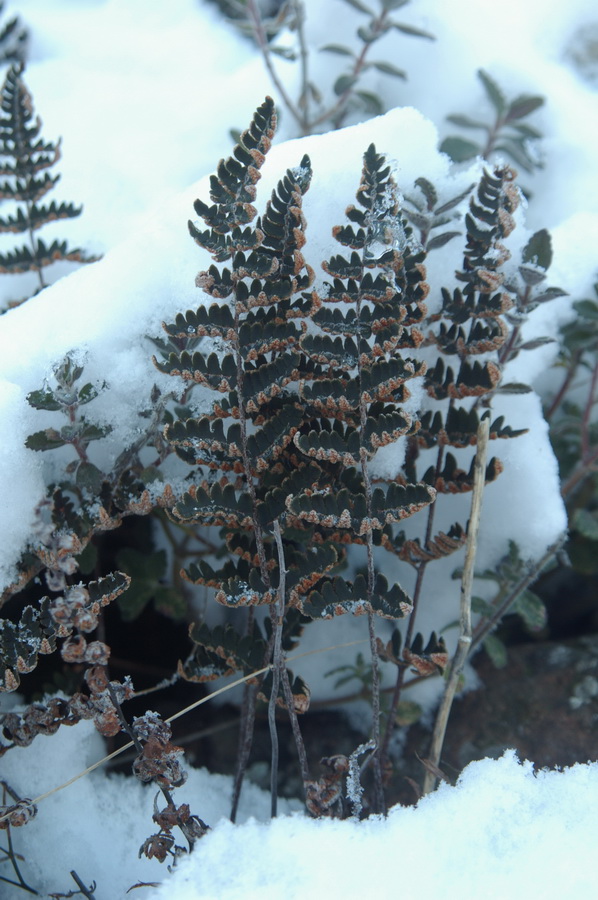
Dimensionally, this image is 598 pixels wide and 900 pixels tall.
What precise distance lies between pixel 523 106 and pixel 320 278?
1.41 meters

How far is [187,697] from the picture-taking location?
7.06ft

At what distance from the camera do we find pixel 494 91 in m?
2.56

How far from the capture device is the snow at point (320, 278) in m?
1.33

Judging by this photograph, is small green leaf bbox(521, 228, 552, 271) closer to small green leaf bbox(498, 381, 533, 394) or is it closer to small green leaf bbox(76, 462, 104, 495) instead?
small green leaf bbox(498, 381, 533, 394)

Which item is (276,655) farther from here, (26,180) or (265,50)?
(265,50)

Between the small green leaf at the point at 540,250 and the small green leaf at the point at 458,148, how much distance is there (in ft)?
2.90

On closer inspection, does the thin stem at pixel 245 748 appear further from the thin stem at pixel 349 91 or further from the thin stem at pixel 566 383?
the thin stem at pixel 349 91

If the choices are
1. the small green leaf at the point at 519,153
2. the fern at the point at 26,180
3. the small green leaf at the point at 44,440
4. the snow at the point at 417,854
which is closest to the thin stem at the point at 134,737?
the snow at the point at 417,854

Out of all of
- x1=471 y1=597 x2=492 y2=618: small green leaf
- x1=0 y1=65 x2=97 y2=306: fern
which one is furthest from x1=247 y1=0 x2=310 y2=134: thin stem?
x1=471 y1=597 x2=492 y2=618: small green leaf

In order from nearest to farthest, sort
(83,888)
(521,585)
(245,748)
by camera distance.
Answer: (83,888)
(245,748)
(521,585)

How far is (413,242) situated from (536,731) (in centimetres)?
137

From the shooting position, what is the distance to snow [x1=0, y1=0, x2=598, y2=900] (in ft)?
4.38

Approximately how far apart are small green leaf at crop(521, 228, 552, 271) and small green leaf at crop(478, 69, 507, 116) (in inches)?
42.1

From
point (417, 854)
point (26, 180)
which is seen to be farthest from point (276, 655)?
point (26, 180)
